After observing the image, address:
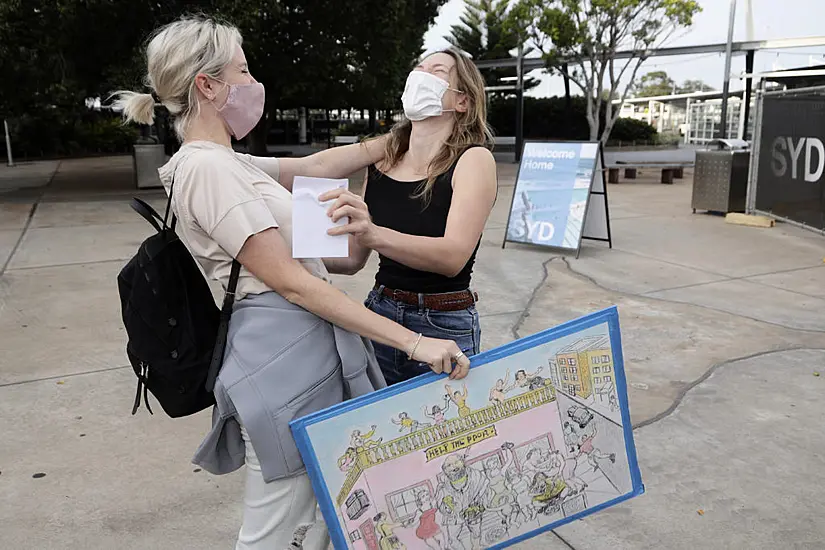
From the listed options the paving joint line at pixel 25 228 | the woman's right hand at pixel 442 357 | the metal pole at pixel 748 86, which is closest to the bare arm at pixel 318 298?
the woman's right hand at pixel 442 357

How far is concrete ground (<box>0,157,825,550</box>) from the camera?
9.71ft

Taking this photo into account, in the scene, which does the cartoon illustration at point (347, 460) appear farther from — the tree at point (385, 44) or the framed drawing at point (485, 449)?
the tree at point (385, 44)

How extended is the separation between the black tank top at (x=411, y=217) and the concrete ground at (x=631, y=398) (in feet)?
4.17

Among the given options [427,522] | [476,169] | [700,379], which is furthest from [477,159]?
[700,379]

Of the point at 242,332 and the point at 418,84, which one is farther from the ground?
the point at 418,84

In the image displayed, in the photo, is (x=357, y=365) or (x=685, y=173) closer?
(x=357, y=365)

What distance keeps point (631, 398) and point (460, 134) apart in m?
2.52

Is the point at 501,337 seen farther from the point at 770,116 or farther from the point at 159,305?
the point at 770,116

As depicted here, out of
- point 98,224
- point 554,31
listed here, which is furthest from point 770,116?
point 554,31

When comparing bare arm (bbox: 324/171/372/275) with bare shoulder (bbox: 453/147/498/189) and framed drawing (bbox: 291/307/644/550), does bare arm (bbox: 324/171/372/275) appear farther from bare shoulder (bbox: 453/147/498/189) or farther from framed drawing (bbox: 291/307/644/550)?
framed drawing (bbox: 291/307/644/550)

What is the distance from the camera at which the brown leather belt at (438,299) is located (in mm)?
2191

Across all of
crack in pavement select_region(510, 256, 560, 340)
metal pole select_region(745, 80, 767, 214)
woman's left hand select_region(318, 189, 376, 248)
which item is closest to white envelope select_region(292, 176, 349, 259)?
woman's left hand select_region(318, 189, 376, 248)

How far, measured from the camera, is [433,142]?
7.43 feet

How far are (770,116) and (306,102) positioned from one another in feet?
55.0
